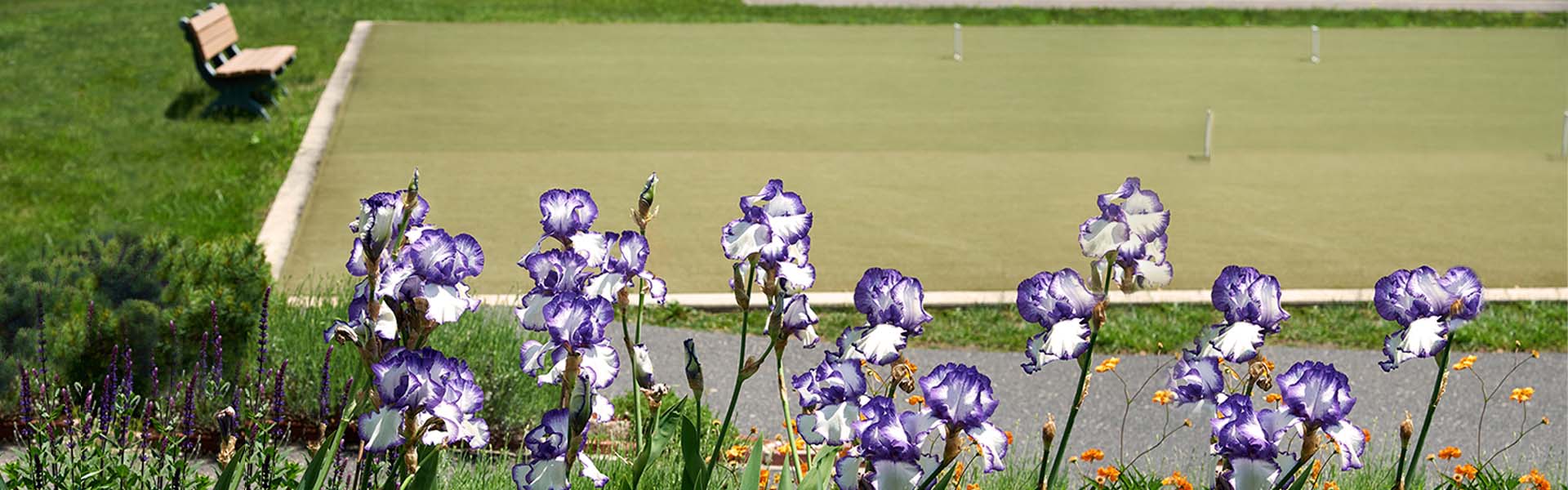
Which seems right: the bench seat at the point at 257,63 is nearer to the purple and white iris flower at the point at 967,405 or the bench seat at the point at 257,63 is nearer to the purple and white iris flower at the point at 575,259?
the purple and white iris flower at the point at 575,259

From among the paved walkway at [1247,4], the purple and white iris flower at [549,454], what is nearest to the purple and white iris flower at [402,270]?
the purple and white iris flower at [549,454]

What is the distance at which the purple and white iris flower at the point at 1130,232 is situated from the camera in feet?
7.93

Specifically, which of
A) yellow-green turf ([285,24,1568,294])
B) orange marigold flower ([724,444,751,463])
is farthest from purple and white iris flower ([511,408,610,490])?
yellow-green turf ([285,24,1568,294])

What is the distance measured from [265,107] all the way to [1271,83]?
9036mm

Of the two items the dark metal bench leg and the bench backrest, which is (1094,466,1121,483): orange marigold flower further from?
the bench backrest

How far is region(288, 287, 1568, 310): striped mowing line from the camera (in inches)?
290

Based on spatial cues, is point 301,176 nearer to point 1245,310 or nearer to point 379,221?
point 379,221

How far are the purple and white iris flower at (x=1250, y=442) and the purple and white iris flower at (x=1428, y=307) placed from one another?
0.24 m

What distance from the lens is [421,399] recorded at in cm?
233

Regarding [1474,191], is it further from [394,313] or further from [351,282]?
[394,313]

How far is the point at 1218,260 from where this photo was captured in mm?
8453

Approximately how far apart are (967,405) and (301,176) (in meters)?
8.29

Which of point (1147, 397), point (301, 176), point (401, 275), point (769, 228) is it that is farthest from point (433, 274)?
point (301, 176)

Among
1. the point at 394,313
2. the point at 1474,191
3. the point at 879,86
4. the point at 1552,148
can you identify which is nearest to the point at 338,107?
the point at 879,86
